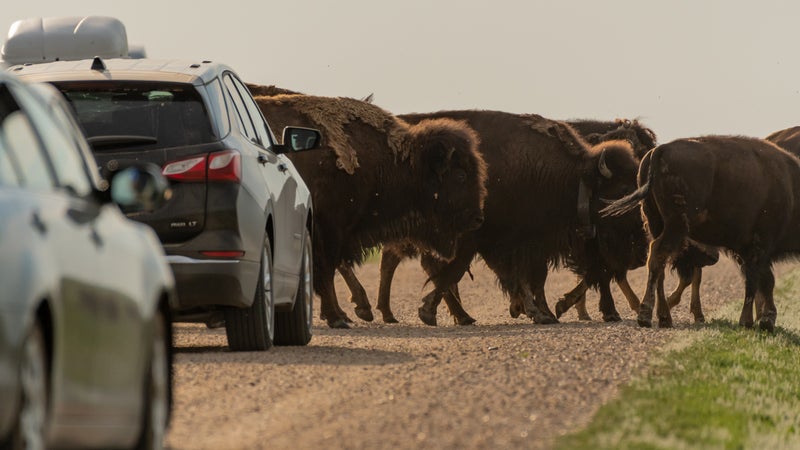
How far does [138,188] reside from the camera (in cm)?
640

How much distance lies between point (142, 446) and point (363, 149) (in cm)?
1313

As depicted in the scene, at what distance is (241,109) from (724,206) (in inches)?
287

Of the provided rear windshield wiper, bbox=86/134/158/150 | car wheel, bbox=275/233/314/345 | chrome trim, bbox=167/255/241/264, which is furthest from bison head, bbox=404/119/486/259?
chrome trim, bbox=167/255/241/264

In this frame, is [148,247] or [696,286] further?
[696,286]

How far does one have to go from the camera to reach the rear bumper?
10.9m

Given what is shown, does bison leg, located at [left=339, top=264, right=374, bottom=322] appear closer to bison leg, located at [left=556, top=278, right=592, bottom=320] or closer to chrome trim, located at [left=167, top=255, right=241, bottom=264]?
bison leg, located at [left=556, top=278, right=592, bottom=320]

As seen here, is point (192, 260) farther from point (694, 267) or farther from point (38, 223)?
point (694, 267)

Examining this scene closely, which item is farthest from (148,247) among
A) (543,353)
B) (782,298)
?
(782,298)

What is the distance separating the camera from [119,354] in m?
6.04

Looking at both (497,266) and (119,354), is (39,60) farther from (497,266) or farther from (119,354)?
(119,354)

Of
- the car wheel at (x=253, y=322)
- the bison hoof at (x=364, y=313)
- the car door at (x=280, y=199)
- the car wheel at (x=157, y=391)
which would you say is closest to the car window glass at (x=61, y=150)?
the car wheel at (x=157, y=391)

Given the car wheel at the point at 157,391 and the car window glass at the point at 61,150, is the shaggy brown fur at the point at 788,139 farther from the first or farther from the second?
the car window glass at the point at 61,150

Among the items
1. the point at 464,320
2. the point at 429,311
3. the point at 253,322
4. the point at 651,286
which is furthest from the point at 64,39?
the point at 253,322

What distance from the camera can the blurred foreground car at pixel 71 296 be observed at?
16.6ft
